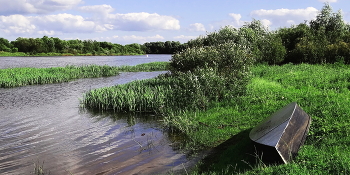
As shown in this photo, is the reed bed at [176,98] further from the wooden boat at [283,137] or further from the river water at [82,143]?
the wooden boat at [283,137]

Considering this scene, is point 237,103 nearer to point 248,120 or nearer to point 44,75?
point 248,120

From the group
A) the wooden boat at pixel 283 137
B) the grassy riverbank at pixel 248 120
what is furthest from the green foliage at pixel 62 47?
the wooden boat at pixel 283 137

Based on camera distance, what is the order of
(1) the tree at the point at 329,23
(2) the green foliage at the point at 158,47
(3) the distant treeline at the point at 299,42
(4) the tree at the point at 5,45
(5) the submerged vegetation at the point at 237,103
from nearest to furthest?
(5) the submerged vegetation at the point at 237,103
(3) the distant treeline at the point at 299,42
(1) the tree at the point at 329,23
(4) the tree at the point at 5,45
(2) the green foliage at the point at 158,47

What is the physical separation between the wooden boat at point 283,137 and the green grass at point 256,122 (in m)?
0.21

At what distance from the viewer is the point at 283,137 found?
6812mm

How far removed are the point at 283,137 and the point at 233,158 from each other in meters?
1.58

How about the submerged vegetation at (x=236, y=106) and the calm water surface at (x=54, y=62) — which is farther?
the calm water surface at (x=54, y=62)

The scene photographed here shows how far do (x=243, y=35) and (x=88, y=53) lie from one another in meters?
97.5

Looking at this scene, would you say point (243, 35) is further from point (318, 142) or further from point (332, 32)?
point (318, 142)

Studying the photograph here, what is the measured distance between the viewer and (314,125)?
8.55m

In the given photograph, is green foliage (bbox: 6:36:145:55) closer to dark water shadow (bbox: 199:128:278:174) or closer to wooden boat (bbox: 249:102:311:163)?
dark water shadow (bbox: 199:128:278:174)

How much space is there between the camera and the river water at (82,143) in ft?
28.9

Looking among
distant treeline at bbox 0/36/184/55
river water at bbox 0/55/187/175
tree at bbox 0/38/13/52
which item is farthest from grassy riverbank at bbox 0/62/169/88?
tree at bbox 0/38/13/52

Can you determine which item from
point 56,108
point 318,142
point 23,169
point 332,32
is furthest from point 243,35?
point 23,169
